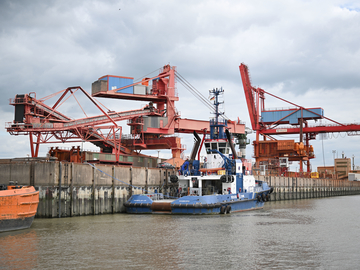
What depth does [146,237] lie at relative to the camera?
18859 mm

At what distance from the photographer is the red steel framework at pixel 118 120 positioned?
142 ft

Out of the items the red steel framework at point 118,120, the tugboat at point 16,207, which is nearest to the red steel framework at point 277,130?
the red steel framework at point 118,120

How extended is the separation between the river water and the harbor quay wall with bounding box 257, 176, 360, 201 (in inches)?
1276

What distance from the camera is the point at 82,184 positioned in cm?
2748

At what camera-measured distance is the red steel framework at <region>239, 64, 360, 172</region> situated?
66438 millimetres

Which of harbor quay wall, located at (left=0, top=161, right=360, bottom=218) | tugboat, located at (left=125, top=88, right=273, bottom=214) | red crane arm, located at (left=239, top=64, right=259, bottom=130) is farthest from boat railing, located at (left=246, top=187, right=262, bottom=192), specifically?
red crane arm, located at (left=239, top=64, right=259, bottom=130)

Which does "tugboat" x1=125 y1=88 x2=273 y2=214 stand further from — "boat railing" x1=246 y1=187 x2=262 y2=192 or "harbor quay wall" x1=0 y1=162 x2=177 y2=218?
"harbor quay wall" x1=0 y1=162 x2=177 y2=218

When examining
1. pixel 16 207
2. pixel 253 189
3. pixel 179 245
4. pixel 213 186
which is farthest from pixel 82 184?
pixel 253 189

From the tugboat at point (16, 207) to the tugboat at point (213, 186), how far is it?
977 centimetres

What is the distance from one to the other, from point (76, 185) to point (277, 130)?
165 ft

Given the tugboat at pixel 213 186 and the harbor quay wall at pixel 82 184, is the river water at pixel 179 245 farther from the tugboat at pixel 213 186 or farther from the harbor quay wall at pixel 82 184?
the tugboat at pixel 213 186

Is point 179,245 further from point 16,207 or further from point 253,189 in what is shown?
point 253,189

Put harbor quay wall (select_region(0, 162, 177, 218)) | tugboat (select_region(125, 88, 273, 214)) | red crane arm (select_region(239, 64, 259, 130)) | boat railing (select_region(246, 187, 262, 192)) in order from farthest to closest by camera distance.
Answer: red crane arm (select_region(239, 64, 259, 130))
boat railing (select_region(246, 187, 262, 192))
tugboat (select_region(125, 88, 273, 214))
harbor quay wall (select_region(0, 162, 177, 218))

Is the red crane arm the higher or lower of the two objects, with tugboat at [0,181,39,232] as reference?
higher
